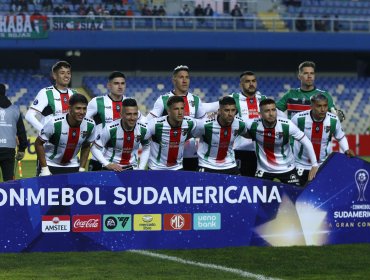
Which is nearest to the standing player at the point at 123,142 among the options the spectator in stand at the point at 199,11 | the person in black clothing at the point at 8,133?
the person in black clothing at the point at 8,133

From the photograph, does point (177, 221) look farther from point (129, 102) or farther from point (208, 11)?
point (208, 11)

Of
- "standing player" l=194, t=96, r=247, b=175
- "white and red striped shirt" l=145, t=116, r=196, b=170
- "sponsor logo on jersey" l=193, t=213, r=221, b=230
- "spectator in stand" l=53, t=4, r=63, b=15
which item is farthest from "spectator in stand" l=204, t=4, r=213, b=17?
"sponsor logo on jersey" l=193, t=213, r=221, b=230

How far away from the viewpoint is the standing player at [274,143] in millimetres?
11328

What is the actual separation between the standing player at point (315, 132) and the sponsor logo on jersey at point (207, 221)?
2.02 m

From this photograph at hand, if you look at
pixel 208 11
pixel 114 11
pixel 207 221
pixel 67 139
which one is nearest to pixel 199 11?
pixel 208 11

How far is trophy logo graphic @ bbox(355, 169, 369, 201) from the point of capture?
10516 mm

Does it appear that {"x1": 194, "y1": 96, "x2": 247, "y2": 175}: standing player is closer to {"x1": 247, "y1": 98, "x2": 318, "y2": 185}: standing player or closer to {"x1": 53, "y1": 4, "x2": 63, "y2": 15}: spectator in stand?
{"x1": 247, "y1": 98, "x2": 318, "y2": 185}: standing player

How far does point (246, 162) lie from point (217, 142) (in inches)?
42.8

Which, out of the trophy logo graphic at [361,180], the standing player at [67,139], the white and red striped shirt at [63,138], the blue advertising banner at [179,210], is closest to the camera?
the blue advertising banner at [179,210]

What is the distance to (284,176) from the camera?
38.6ft

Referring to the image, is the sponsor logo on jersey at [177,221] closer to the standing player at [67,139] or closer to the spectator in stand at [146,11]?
the standing player at [67,139]

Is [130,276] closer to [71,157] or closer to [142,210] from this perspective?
[142,210]

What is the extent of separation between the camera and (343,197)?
1048 centimetres

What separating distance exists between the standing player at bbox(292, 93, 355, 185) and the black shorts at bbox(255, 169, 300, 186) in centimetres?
15
